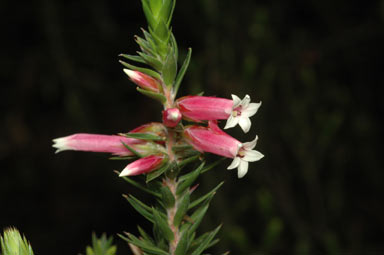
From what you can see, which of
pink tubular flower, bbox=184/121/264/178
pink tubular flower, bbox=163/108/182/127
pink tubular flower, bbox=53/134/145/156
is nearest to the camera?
pink tubular flower, bbox=163/108/182/127

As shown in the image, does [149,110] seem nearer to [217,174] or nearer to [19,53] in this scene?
[19,53]

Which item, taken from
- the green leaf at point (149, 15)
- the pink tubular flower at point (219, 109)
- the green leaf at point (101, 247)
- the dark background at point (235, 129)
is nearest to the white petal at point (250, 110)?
the pink tubular flower at point (219, 109)

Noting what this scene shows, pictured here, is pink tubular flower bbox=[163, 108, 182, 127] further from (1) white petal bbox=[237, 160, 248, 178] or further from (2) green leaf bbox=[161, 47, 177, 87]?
(1) white petal bbox=[237, 160, 248, 178]

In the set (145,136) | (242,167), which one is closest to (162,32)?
(145,136)

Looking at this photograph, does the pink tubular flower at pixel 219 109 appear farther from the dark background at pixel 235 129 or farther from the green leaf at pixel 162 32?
the dark background at pixel 235 129

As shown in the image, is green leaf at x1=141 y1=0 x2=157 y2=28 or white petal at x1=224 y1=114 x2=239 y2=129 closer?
green leaf at x1=141 y1=0 x2=157 y2=28

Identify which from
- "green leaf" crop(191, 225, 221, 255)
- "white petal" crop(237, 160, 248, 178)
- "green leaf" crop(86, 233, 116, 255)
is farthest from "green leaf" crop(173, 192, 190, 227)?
"green leaf" crop(86, 233, 116, 255)

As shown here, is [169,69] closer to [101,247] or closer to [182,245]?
[182,245]

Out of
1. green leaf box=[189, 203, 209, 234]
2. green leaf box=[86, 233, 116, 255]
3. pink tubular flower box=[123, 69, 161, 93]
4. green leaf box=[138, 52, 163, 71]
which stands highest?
green leaf box=[138, 52, 163, 71]
